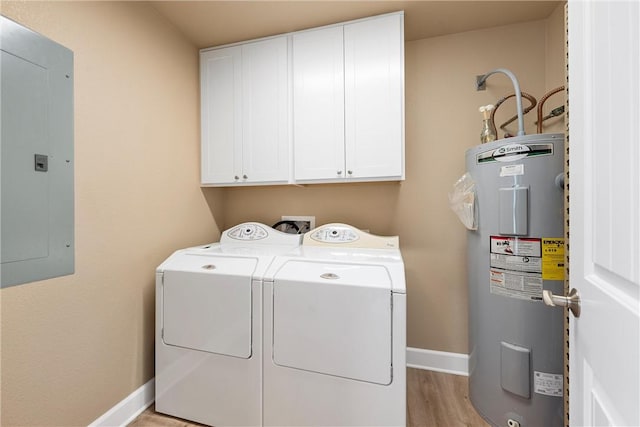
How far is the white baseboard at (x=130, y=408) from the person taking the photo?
1.49 metres

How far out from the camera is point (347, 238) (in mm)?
1896

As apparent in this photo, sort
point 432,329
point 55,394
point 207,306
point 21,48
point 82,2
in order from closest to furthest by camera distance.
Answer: point 21,48 < point 55,394 < point 82,2 < point 207,306 < point 432,329

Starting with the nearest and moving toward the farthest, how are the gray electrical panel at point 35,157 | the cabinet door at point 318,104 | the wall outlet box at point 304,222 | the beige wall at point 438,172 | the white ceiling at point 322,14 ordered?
the gray electrical panel at point 35,157
the white ceiling at point 322,14
the cabinet door at point 318,104
the beige wall at point 438,172
the wall outlet box at point 304,222

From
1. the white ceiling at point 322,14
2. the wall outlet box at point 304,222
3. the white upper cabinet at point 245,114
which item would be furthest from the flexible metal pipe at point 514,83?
the wall outlet box at point 304,222

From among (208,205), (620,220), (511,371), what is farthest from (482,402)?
(208,205)

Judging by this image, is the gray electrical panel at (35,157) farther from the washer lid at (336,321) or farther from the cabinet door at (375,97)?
the cabinet door at (375,97)

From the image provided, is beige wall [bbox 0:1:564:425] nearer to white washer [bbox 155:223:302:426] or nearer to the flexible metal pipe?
the flexible metal pipe

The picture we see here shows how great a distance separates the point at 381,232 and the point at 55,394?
208cm

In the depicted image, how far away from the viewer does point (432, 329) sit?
6.99ft

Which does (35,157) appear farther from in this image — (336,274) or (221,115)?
(336,274)

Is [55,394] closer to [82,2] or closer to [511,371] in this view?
[82,2]

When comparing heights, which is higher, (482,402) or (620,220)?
(620,220)

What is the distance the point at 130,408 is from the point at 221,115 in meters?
2.03

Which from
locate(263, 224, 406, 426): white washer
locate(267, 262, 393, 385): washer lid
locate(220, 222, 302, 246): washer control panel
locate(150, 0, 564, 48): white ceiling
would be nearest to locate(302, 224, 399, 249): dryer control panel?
locate(220, 222, 302, 246): washer control panel
